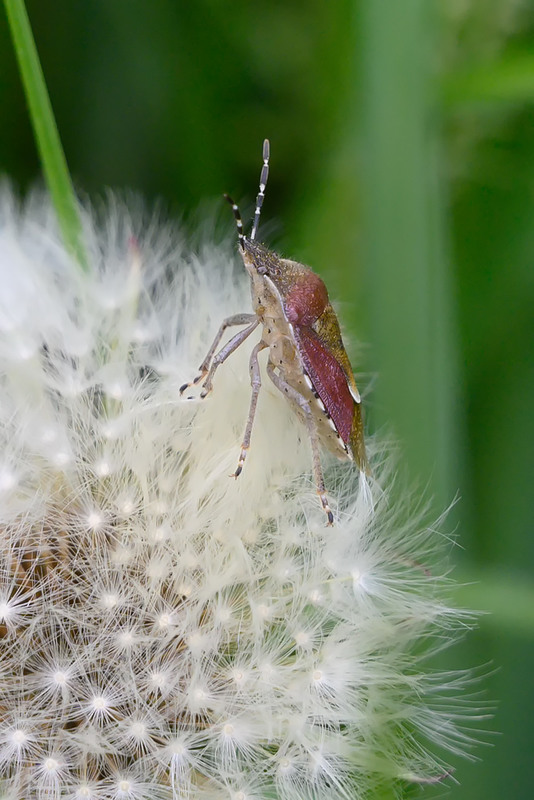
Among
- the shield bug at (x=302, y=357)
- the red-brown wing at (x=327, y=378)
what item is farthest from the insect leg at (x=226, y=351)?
the red-brown wing at (x=327, y=378)

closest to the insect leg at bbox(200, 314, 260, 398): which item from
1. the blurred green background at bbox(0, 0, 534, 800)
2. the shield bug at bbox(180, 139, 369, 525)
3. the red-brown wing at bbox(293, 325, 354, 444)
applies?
A: the shield bug at bbox(180, 139, 369, 525)

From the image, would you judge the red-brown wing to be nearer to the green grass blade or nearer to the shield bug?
the shield bug

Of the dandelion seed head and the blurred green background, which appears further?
the blurred green background

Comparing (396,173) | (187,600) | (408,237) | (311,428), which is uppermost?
(396,173)

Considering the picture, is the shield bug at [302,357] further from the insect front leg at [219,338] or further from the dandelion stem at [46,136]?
the dandelion stem at [46,136]

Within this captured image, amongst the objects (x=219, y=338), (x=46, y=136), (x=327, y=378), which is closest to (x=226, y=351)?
(x=219, y=338)

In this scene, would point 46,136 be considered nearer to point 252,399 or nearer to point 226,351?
point 226,351

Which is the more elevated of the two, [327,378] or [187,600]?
[327,378]
